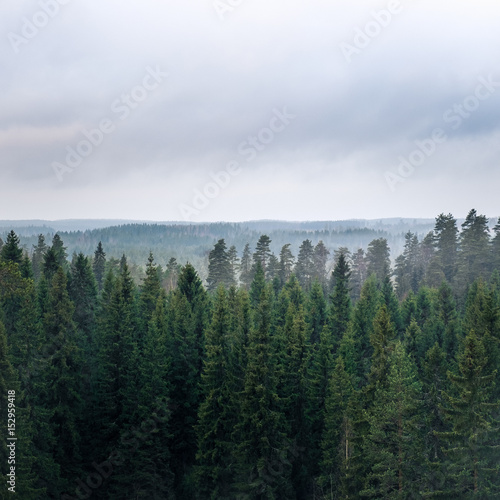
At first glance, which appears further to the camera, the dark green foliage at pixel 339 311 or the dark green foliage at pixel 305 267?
the dark green foliage at pixel 305 267

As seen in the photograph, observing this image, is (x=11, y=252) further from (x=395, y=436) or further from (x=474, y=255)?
(x=474, y=255)

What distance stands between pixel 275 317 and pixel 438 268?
40.0 meters

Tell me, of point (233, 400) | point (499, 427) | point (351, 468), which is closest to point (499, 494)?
point (499, 427)

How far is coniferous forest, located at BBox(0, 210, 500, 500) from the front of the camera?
26.1m

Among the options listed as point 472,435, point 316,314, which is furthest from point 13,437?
point 316,314

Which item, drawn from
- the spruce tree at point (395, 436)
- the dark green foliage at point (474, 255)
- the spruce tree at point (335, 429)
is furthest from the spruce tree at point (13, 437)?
the dark green foliage at point (474, 255)

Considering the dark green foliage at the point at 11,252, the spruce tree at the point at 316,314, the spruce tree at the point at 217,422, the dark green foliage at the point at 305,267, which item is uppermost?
the dark green foliage at the point at 11,252

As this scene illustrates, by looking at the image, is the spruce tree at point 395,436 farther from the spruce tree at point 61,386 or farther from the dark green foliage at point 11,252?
the dark green foliage at point 11,252

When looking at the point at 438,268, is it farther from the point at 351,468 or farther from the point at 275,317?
the point at 351,468

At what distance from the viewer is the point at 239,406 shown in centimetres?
3384

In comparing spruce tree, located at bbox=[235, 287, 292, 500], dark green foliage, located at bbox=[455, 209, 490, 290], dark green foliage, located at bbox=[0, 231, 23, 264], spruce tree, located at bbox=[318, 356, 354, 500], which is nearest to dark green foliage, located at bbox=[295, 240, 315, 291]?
dark green foliage, located at bbox=[455, 209, 490, 290]

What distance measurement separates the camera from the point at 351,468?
91.1 ft

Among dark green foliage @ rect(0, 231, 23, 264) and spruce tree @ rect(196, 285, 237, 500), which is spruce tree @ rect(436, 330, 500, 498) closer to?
spruce tree @ rect(196, 285, 237, 500)

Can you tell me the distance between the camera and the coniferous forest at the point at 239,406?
26109mm
